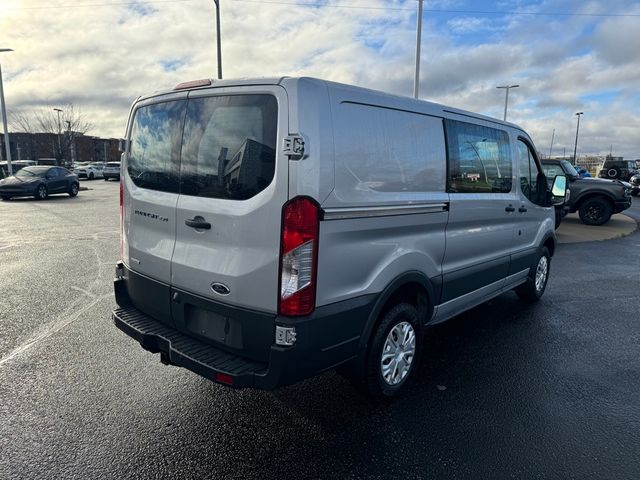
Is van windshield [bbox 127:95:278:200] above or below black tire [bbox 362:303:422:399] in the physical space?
above

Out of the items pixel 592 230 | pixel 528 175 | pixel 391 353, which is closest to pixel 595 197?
pixel 592 230

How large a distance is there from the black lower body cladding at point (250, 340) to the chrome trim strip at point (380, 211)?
0.54 metres

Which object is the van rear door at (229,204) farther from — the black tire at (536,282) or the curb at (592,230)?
the curb at (592,230)

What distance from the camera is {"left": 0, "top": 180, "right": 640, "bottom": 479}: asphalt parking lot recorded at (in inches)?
105

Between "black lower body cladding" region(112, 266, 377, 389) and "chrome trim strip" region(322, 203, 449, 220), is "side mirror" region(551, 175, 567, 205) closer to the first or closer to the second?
"chrome trim strip" region(322, 203, 449, 220)

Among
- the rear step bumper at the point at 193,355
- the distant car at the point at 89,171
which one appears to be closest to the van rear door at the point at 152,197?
the rear step bumper at the point at 193,355

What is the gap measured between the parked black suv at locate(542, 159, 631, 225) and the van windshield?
13.1 metres

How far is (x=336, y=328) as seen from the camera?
2.80m

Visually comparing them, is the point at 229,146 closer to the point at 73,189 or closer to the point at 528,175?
the point at 528,175

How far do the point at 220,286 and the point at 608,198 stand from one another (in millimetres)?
14827

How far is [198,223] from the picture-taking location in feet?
9.52

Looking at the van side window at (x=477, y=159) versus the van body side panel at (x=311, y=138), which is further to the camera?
the van side window at (x=477, y=159)

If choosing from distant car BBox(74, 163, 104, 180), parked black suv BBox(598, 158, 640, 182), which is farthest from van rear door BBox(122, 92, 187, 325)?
distant car BBox(74, 163, 104, 180)

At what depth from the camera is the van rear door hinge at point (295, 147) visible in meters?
2.51
